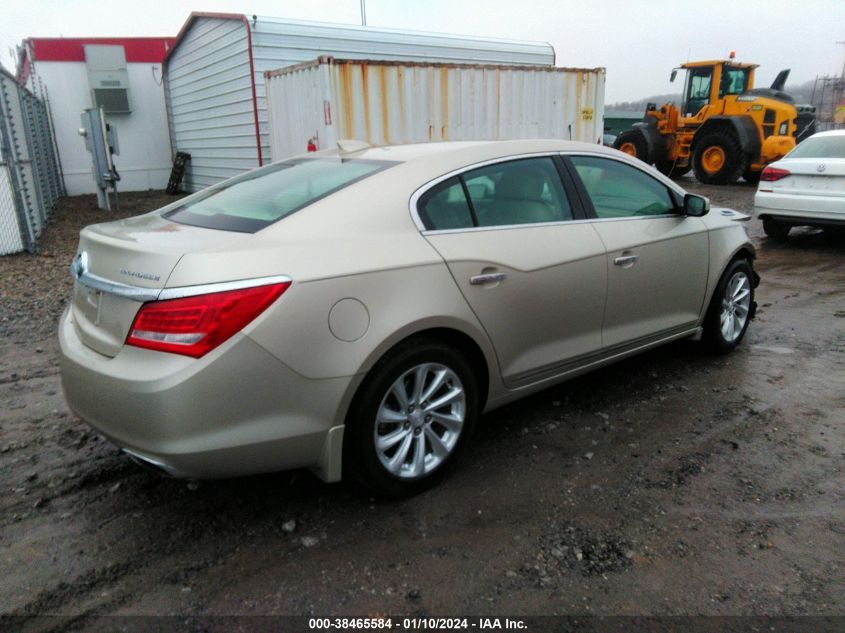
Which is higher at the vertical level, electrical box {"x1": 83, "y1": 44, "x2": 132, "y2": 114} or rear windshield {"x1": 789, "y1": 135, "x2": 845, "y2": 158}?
electrical box {"x1": 83, "y1": 44, "x2": 132, "y2": 114}

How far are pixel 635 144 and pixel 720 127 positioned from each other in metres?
2.22

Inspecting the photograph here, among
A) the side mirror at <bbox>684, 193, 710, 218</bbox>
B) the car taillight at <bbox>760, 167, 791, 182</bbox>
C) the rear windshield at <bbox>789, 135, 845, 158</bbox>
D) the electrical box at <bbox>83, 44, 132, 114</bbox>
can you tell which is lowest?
the car taillight at <bbox>760, 167, 791, 182</bbox>

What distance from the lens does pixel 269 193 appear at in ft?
10.3

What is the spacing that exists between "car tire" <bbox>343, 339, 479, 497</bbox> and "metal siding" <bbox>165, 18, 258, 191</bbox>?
9.74 meters

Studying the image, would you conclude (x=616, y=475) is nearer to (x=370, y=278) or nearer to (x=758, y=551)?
(x=758, y=551)

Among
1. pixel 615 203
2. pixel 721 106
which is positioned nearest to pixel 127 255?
pixel 615 203

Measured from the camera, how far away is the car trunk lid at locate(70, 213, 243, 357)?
2.40m

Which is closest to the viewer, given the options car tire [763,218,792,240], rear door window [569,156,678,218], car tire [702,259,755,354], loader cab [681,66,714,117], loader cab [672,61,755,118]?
rear door window [569,156,678,218]

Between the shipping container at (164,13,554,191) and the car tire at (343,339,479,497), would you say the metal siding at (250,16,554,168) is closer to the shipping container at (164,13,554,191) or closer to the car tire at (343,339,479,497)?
the shipping container at (164,13,554,191)

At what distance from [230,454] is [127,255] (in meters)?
0.87

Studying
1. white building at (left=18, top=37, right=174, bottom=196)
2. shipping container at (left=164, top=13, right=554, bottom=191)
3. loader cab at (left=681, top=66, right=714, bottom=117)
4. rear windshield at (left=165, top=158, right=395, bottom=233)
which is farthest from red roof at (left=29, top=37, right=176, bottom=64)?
rear windshield at (left=165, top=158, right=395, bottom=233)

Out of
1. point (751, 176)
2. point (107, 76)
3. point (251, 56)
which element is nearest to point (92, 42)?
point (107, 76)

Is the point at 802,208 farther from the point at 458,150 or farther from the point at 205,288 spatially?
the point at 205,288

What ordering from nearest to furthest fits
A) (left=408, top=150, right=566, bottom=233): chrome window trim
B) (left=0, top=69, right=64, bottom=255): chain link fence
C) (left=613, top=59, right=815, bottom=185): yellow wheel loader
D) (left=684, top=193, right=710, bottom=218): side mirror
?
(left=408, top=150, right=566, bottom=233): chrome window trim
(left=684, top=193, right=710, bottom=218): side mirror
(left=0, top=69, right=64, bottom=255): chain link fence
(left=613, top=59, right=815, bottom=185): yellow wheel loader
